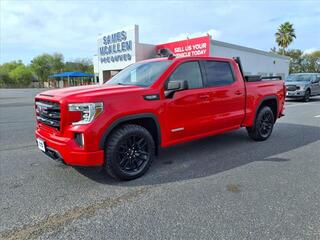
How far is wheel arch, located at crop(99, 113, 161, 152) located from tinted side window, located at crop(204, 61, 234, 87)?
1.44 metres

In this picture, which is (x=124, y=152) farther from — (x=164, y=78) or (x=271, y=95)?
(x=271, y=95)

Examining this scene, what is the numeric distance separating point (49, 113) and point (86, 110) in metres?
0.72

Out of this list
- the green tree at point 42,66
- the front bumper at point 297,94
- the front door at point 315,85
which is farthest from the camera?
the green tree at point 42,66

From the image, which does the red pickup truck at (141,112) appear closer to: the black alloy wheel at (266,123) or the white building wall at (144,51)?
the black alloy wheel at (266,123)

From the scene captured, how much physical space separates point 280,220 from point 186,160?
7.49ft

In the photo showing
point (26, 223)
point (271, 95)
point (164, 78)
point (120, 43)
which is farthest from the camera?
point (120, 43)

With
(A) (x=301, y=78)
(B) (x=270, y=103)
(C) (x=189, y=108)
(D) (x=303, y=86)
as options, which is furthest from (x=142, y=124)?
(A) (x=301, y=78)

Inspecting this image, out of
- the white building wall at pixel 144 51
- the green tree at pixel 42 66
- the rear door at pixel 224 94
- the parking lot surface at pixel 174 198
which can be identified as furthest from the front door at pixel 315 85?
the green tree at pixel 42 66

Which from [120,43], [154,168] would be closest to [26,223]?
[154,168]

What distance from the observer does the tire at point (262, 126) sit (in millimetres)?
6211

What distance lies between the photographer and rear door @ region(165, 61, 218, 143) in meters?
4.41

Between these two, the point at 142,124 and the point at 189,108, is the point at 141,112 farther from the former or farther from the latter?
the point at 189,108

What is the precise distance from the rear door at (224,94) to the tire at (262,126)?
69 cm

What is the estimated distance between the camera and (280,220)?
293 centimetres
